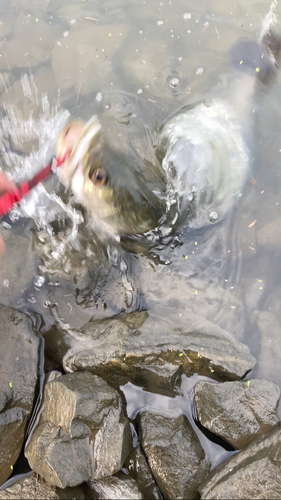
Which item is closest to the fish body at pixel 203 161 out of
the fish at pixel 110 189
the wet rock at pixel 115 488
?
the fish at pixel 110 189

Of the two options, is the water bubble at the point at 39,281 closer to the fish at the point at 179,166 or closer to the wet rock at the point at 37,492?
the fish at the point at 179,166

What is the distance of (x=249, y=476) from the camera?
2.24m

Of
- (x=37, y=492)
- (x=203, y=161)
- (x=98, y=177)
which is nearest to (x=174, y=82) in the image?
(x=203, y=161)

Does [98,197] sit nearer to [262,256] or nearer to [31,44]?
[262,256]

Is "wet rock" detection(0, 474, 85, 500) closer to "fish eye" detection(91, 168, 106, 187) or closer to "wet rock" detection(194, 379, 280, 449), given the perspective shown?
"wet rock" detection(194, 379, 280, 449)

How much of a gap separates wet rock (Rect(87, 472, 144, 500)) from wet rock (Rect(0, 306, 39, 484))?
67cm

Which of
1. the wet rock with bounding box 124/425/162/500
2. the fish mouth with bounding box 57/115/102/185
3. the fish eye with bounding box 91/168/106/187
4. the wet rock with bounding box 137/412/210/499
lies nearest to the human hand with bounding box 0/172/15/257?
the fish mouth with bounding box 57/115/102/185

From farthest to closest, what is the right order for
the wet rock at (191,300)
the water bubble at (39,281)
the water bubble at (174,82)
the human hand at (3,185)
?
the water bubble at (174,82)
the human hand at (3,185)
the water bubble at (39,281)
the wet rock at (191,300)

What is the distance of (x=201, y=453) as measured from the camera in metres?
2.51

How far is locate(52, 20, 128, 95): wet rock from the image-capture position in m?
4.12

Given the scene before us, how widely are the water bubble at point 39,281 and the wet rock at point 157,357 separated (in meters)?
0.82

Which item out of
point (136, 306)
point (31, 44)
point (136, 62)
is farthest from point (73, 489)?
point (31, 44)

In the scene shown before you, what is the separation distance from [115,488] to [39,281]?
188 cm

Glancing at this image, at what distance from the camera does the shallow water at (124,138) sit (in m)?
3.21
